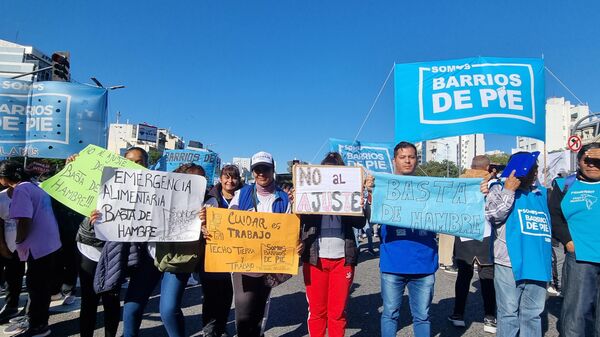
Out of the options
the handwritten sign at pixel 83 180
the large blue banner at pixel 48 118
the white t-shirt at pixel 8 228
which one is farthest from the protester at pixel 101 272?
the large blue banner at pixel 48 118

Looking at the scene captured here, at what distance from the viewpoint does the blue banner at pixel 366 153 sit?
11117mm

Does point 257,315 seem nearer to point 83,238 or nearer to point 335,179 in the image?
point 335,179

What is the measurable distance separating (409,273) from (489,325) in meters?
2.05

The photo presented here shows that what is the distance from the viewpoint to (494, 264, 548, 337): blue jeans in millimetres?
2939

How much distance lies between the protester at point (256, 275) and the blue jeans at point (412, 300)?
1082mm

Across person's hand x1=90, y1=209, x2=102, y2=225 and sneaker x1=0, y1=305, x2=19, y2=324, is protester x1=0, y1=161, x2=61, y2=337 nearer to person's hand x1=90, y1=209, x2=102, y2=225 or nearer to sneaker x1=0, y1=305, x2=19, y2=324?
sneaker x1=0, y1=305, x2=19, y2=324

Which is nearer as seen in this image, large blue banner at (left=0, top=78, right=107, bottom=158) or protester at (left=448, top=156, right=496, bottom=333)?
protester at (left=448, top=156, right=496, bottom=333)

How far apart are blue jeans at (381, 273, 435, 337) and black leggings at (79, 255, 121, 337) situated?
2489mm

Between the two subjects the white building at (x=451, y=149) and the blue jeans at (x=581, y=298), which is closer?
the blue jeans at (x=581, y=298)

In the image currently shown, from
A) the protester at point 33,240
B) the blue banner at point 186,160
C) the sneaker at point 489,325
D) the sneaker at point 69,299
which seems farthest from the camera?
the blue banner at point 186,160

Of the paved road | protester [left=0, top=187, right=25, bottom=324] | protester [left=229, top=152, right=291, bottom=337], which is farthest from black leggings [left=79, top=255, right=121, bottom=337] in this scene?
protester [left=0, top=187, right=25, bottom=324]

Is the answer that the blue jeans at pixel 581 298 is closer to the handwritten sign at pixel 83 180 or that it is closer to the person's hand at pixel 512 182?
the person's hand at pixel 512 182

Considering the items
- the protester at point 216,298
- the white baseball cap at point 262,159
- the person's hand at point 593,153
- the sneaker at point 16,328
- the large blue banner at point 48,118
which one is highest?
the large blue banner at point 48,118

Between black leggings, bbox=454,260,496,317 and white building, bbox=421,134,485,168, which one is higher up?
white building, bbox=421,134,485,168
